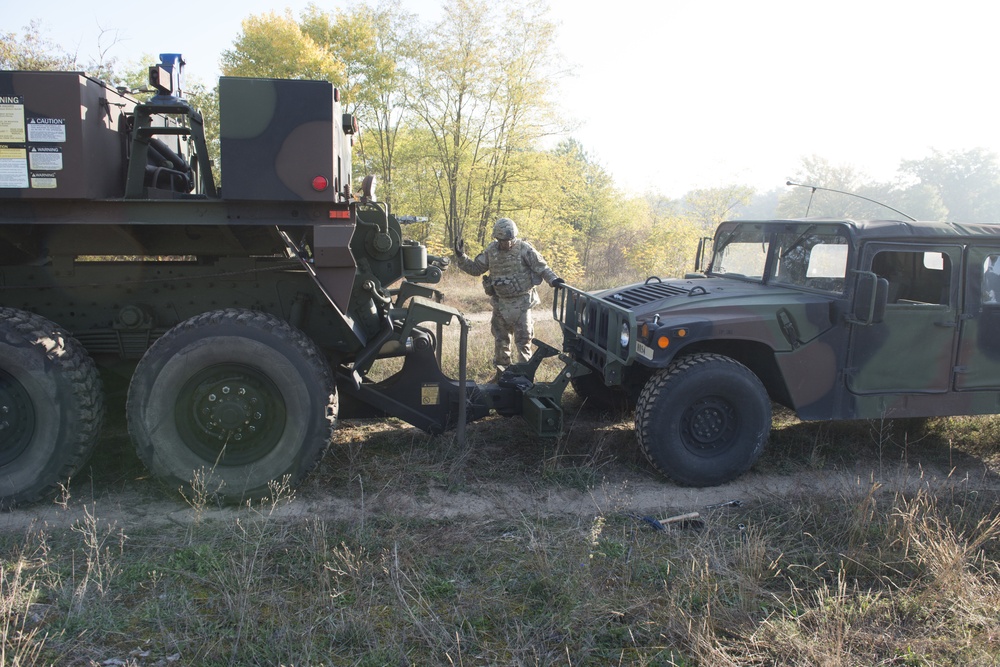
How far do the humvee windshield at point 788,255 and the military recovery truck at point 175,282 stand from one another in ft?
9.30

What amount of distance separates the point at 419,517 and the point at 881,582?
2.48 metres

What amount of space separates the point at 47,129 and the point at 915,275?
19.0 ft

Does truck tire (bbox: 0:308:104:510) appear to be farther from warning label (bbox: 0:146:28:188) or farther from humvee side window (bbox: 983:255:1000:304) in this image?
humvee side window (bbox: 983:255:1000:304)

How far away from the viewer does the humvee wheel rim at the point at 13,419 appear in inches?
165

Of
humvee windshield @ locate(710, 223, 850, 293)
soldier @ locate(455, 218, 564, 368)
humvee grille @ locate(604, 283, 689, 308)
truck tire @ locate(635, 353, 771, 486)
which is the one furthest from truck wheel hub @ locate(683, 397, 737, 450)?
soldier @ locate(455, 218, 564, 368)

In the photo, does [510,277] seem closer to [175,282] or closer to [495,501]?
[495,501]

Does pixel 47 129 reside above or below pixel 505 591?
above

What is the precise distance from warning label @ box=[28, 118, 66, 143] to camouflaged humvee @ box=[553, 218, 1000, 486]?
3546 mm

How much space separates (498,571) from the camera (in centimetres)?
366

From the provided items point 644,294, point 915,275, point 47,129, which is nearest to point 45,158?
point 47,129

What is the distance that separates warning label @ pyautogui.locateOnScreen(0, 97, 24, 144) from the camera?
3902mm

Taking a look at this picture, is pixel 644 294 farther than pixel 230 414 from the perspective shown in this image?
Yes

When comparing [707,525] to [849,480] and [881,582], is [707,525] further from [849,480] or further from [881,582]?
[849,480]

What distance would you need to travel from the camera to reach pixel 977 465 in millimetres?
5617
